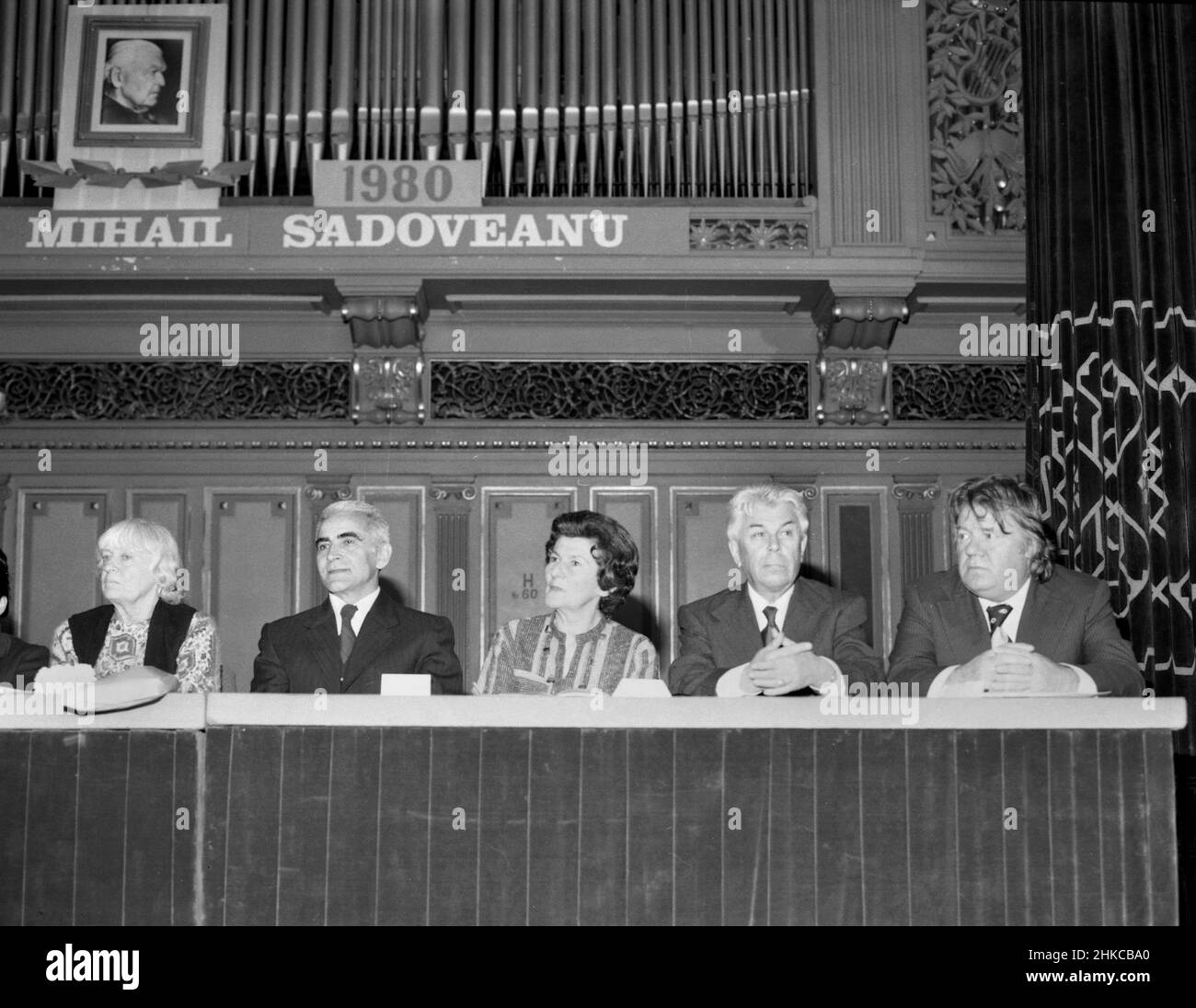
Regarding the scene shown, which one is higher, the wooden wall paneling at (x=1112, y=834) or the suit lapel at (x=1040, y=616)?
the suit lapel at (x=1040, y=616)

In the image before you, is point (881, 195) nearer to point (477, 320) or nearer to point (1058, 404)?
point (1058, 404)

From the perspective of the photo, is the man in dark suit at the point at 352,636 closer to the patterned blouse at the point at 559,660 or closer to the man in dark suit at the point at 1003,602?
the patterned blouse at the point at 559,660

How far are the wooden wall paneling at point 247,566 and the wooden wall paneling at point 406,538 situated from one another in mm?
198

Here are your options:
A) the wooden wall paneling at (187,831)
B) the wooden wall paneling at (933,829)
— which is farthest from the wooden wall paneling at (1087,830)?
the wooden wall paneling at (187,831)

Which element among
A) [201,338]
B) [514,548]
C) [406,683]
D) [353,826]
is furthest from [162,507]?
[353,826]

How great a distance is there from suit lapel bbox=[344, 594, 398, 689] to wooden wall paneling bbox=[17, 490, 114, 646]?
218 centimetres

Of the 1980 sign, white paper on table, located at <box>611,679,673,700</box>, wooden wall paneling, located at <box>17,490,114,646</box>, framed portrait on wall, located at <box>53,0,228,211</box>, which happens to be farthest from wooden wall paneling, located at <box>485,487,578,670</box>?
white paper on table, located at <box>611,679,673,700</box>

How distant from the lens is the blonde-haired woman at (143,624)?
4.09 meters

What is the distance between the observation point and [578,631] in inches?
168

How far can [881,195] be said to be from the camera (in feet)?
19.6

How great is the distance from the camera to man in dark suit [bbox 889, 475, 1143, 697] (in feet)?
12.8

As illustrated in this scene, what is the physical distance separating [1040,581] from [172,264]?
339 centimetres

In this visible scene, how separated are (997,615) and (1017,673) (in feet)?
1.59
